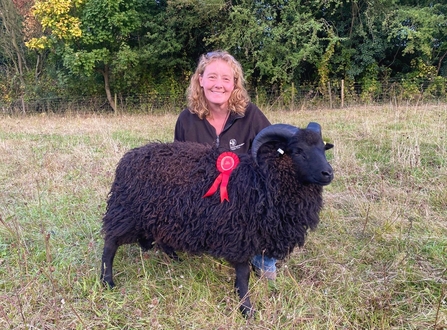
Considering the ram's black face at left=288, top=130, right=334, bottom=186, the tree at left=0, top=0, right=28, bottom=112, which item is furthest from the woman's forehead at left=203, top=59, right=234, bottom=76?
the tree at left=0, top=0, right=28, bottom=112

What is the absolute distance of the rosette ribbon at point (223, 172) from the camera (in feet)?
9.16

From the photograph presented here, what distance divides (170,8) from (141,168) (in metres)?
16.6

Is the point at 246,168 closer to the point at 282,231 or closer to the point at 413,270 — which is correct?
the point at 282,231

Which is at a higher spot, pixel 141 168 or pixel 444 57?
pixel 444 57

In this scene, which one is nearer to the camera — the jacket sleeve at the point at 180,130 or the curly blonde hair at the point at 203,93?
the curly blonde hair at the point at 203,93

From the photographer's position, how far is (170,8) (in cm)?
1742

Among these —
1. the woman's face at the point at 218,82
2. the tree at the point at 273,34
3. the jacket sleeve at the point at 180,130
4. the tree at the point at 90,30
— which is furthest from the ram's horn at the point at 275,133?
the tree at the point at 90,30

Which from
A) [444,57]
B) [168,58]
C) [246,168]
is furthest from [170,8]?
[246,168]

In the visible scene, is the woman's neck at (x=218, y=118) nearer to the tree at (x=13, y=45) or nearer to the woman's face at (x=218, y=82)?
the woman's face at (x=218, y=82)

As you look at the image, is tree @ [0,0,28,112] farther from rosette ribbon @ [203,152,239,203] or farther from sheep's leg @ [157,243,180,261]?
rosette ribbon @ [203,152,239,203]

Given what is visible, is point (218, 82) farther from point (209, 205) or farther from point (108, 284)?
point (108, 284)

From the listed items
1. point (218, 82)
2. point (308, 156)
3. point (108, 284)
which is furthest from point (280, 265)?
point (218, 82)

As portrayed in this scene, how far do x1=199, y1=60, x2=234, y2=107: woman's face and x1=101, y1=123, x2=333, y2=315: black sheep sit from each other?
Result: 0.64 meters

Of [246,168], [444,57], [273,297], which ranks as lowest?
[273,297]
